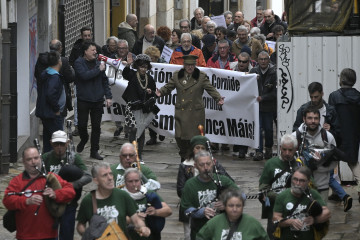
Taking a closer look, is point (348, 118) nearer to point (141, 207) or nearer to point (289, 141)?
point (289, 141)

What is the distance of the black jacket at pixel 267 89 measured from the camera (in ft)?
59.4

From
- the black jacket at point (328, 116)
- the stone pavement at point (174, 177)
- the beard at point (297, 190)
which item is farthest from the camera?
the stone pavement at point (174, 177)

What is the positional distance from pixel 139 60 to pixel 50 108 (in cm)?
166

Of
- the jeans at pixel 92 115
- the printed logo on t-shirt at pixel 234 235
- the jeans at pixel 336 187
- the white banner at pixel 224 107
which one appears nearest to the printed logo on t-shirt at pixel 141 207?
the printed logo on t-shirt at pixel 234 235

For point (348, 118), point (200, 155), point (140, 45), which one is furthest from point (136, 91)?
point (200, 155)

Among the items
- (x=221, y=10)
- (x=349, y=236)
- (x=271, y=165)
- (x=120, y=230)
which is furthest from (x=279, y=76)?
(x=221, y=10)

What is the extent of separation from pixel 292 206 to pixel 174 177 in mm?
6359

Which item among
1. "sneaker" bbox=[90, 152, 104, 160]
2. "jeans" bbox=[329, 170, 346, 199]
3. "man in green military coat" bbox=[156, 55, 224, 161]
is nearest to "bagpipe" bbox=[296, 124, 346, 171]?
"jeans" bbox=[329, 170, 346, 199]

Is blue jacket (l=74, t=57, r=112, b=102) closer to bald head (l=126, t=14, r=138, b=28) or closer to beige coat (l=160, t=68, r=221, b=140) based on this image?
beige coat (l=160, t=68, r=221, b=140)

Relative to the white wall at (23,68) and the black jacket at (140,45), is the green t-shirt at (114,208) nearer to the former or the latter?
the white wall at (23,68)

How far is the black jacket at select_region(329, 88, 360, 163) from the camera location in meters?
14.3

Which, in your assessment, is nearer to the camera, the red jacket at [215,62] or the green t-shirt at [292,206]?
the green t-shirt at [292,206]

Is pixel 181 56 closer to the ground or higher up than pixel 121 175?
higher up

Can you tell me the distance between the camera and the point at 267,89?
715 inches
